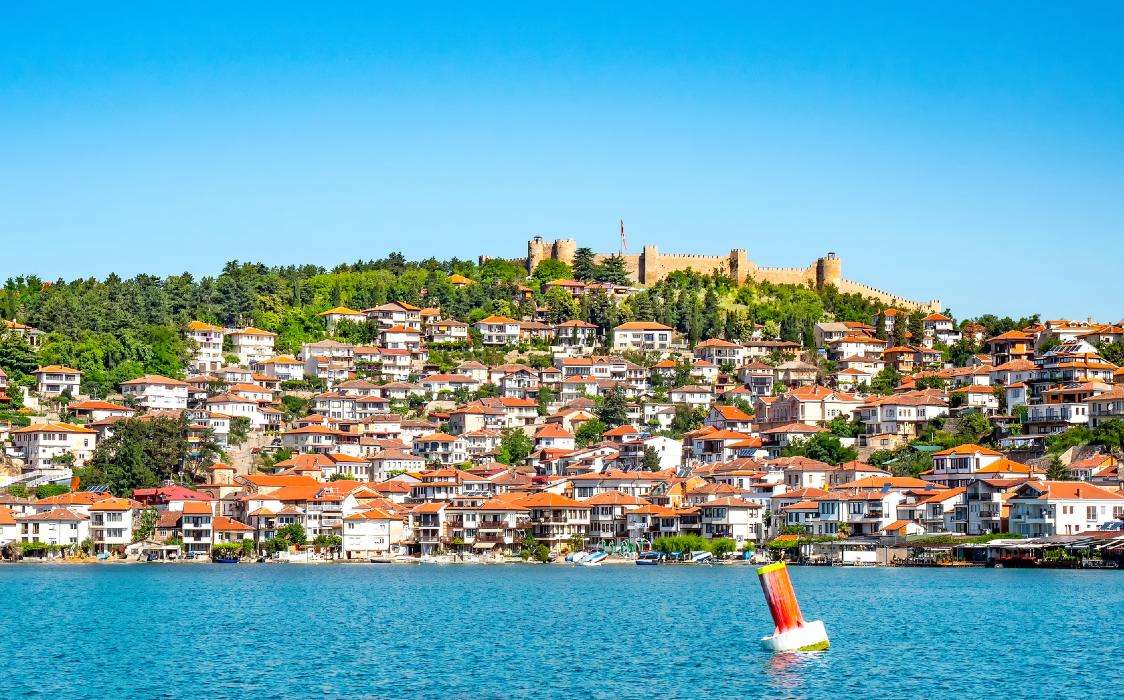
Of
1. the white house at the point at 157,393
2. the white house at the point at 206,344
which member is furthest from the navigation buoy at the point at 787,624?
the white house at the point at 206,344

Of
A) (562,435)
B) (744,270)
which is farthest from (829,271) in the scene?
(562,435)

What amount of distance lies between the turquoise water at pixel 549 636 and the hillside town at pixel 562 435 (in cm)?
1193

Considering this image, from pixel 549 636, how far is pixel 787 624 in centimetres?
812

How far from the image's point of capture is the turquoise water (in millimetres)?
31391

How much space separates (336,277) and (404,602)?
76100mm

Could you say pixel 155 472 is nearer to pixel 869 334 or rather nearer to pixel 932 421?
pixel 932 421

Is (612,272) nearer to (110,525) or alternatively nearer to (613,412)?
(613,412)

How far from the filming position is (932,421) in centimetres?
8925

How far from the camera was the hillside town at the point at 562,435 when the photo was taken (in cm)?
7662

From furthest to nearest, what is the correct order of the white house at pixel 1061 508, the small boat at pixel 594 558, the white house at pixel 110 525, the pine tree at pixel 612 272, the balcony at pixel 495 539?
the pine tree at pixel 612 272
the balcony at pixel 495 539
the white house at pixel 110 525
the small boat at pixel 594 558
the white house at pixel 1061 508

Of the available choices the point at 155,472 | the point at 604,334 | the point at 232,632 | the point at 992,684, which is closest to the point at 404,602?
the point at 232,632

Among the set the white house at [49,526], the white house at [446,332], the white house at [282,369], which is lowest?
the white house at [49,526]

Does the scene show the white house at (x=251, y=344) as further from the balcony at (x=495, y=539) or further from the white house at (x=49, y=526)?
the balcony at (x=495, y=539)

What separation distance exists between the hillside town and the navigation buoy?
3468 centimetres
